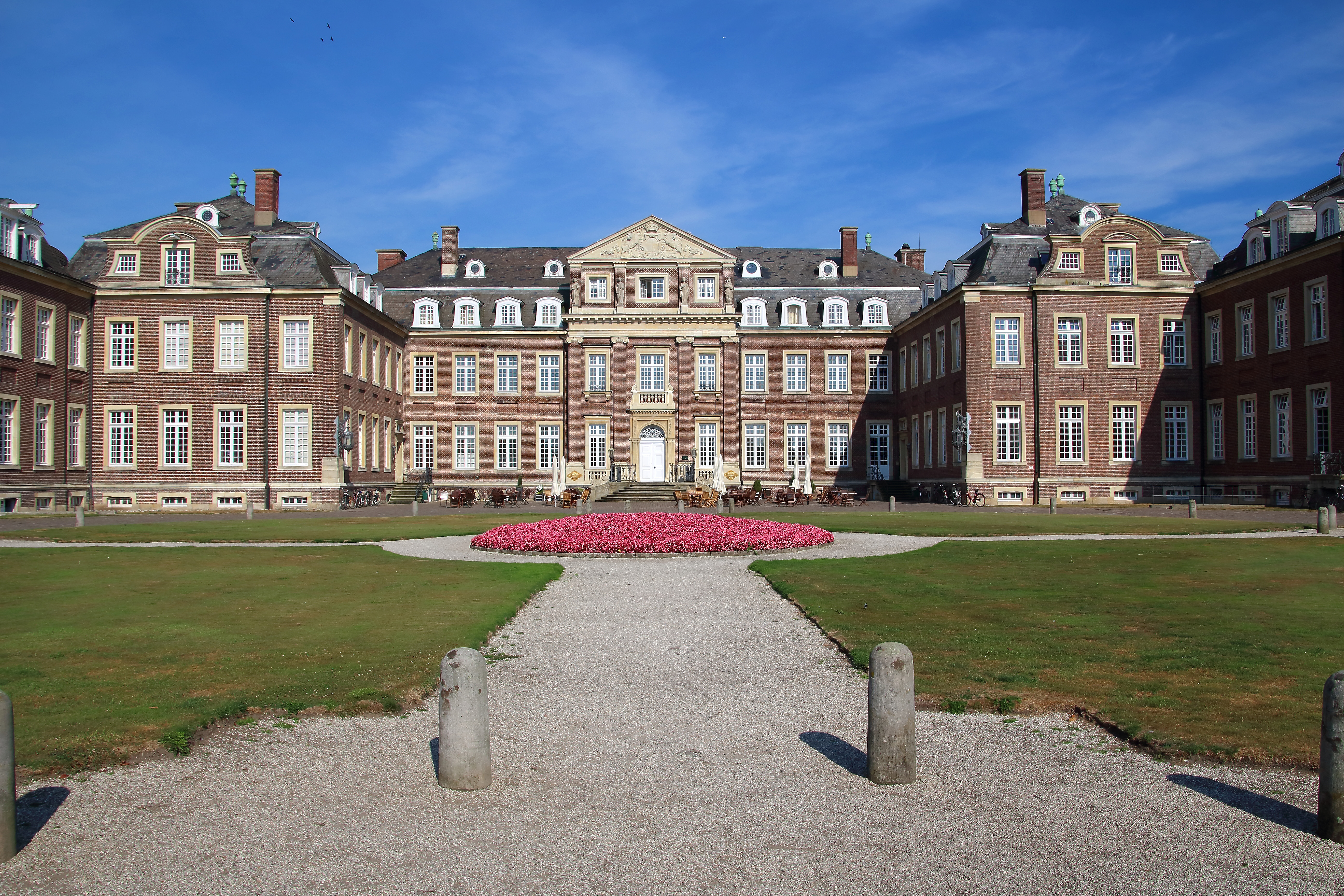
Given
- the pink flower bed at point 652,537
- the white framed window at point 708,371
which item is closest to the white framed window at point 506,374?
the white framed window at point 708,371

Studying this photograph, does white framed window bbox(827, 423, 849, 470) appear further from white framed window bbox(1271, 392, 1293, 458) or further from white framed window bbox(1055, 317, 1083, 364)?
white framed window bbox(1271, 392, 1293, 458)

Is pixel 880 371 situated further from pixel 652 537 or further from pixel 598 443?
pixel 652 537

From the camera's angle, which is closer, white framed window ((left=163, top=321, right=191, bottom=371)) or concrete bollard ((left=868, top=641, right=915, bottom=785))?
concrete bollard ((left=868, top=641, right=915, bottom=785))

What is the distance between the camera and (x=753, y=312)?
5159 centimetres

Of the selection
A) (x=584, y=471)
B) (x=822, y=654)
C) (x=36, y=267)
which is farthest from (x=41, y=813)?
(x=584, y=471)

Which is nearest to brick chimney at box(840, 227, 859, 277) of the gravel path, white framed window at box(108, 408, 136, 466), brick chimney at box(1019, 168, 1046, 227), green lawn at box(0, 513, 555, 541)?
brick chimney at box(1019, 168, 1046, 227)

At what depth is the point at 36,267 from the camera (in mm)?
35562

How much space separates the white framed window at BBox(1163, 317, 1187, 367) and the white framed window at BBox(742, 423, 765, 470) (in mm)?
19942

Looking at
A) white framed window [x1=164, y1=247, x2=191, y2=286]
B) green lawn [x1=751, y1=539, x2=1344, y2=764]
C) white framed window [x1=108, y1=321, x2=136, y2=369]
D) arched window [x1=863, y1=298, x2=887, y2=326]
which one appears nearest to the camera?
green lawn [x1=751, y1=539, x2=1344, y2=764]

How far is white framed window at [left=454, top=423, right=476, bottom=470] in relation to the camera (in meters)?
51.2

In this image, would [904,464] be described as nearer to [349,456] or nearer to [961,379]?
[961,379]

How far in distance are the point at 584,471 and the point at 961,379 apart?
1974cm

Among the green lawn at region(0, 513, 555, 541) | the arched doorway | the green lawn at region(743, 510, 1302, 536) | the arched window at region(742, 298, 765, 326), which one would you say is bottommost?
the green lawn at region(743, 510, 1302, 536)

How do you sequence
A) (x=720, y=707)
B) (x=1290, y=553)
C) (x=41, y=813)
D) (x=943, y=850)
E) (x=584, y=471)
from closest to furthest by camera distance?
(x=943, y=850) → (x=41, y=813) → (x=720, y=707) → (x=1290, y=553) → (x=584, y=471)
